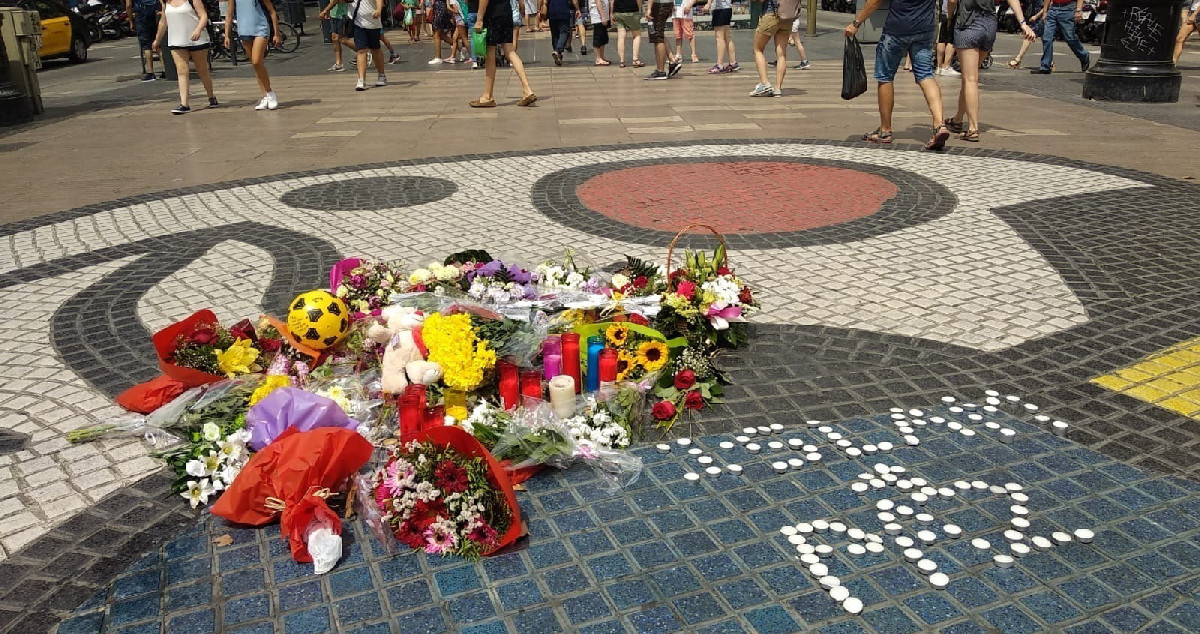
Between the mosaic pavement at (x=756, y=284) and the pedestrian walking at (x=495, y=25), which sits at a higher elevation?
the pedestrian walking at (x=495, y=25)

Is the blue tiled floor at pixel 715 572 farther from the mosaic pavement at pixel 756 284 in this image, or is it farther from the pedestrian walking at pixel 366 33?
the pedestrian walking at pixel 366 33

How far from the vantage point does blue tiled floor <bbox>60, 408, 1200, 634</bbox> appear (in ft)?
8.67

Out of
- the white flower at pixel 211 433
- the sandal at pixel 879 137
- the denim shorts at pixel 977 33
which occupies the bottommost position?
the white flower at pixel 211 433

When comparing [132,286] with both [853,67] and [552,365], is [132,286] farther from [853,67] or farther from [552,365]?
[853,67]

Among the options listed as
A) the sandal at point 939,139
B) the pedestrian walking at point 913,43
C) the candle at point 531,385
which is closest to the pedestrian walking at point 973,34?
the pedestrian walking at point 913,43

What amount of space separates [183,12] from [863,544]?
1127 cm

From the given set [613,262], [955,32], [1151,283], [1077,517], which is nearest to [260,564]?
[1077,517]

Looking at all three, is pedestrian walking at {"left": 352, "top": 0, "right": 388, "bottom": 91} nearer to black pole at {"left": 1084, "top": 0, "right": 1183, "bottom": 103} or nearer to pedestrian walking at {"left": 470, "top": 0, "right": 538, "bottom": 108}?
pedestrian walking at {"left": 470, "top": 0, "right": 538, "bottom": 108}

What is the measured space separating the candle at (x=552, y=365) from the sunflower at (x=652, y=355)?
1.15 feet

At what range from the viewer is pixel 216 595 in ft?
9.15

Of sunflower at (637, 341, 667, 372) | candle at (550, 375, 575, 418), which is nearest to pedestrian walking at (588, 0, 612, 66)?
sunflower at (637, 341, 667, 372)

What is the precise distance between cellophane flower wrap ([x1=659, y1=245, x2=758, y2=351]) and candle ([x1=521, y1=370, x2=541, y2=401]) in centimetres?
80

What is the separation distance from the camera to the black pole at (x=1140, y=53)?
10.8 metres

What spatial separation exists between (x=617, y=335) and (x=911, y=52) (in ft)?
19.0
